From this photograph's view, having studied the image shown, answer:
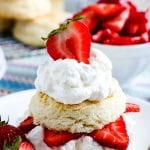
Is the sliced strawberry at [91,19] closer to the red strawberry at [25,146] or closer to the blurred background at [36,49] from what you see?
the blurred background at [36,49]

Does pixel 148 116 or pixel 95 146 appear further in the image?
pixel 148 116

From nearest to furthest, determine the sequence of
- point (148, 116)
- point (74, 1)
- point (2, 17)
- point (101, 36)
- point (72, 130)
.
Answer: point (72, 130)
point (148, 116)
point (101, 36)
point (2, 17)
point (74, 1)

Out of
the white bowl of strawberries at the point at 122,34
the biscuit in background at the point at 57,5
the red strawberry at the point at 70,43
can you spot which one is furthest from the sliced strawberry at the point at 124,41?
the biscuit in background at the point at 57,5

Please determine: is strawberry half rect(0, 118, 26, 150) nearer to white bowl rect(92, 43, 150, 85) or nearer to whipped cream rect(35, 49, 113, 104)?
whipped cream rect(35, 49, 113, 104)

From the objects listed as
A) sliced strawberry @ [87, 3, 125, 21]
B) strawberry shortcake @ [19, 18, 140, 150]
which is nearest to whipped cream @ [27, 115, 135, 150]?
strawberry shortcake @ [19, 18, 140, 150]

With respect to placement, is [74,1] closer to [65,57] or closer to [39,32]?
[39,32]

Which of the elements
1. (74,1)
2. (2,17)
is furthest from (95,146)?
(74,1)
